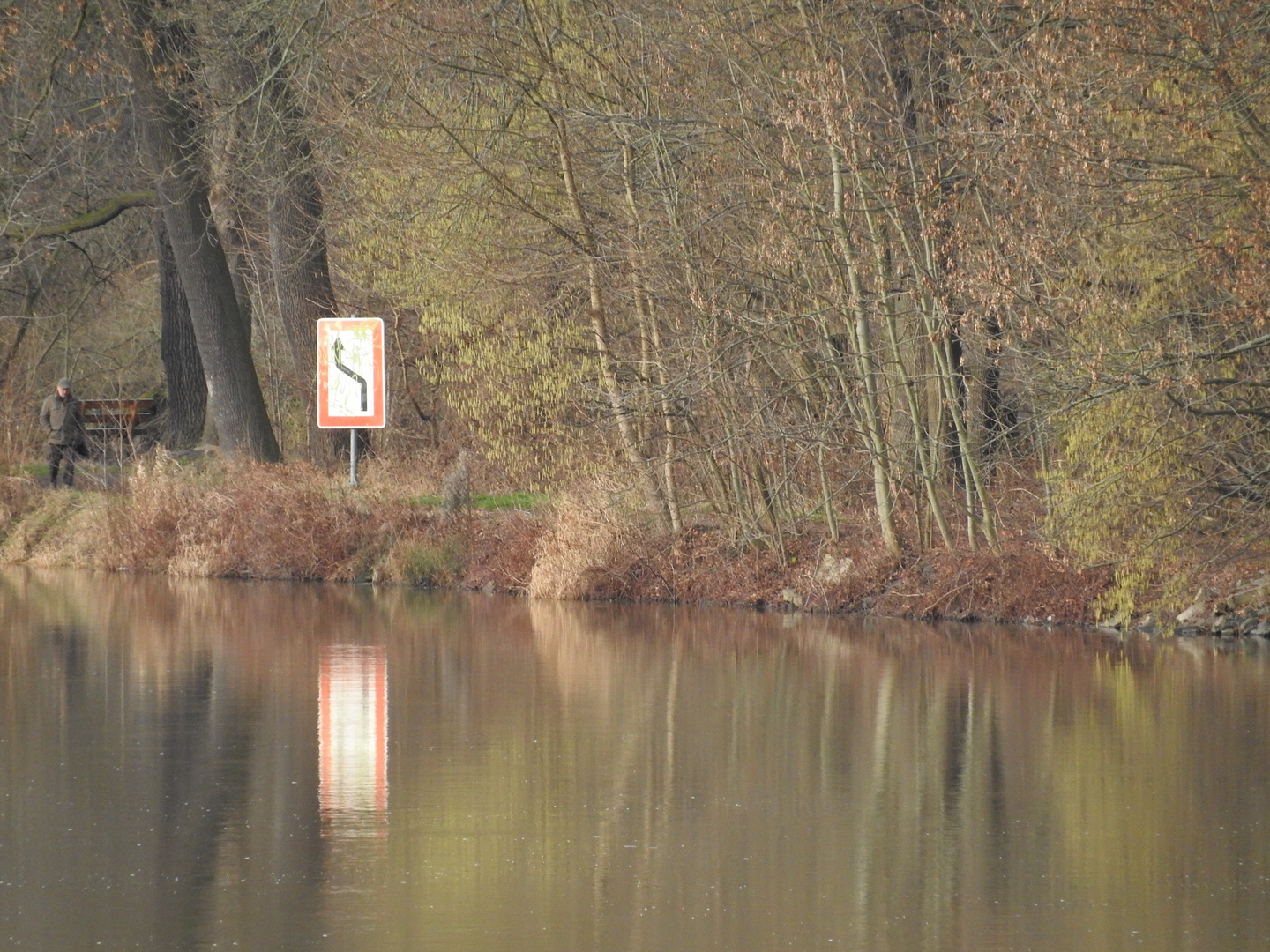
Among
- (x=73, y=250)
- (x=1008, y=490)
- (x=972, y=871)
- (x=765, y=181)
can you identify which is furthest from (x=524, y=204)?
(x=73, y=250)

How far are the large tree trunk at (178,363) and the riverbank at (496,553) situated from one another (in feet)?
17.0

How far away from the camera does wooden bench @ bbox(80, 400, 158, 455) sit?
35.8 metres

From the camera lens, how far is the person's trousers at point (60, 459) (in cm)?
3231

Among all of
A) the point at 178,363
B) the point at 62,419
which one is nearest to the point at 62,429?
the point at 62,419

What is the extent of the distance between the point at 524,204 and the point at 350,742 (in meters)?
12.4

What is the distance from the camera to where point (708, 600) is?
22688 millimetres

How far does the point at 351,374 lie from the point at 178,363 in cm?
803

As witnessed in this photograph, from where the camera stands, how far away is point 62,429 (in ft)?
106

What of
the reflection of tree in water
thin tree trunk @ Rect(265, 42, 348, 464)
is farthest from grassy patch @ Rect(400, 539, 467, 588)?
the reflection of tree in water

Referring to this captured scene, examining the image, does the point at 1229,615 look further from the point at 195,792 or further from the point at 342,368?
the point at 342,368

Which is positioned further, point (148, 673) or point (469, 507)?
point (469, 507)

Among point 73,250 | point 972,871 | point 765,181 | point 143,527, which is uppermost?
point 73,250

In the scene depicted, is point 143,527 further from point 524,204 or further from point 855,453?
point 855,453

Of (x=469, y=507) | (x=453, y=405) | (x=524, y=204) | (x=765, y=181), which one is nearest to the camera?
(x=765, y=181)
